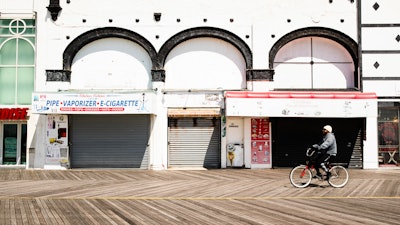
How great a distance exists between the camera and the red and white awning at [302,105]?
19.7m

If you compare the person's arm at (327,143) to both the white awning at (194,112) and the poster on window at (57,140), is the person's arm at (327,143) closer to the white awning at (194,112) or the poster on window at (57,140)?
the white awning at (194,112)

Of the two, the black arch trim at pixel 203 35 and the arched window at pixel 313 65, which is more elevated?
the black arch trim at pixel 203 35

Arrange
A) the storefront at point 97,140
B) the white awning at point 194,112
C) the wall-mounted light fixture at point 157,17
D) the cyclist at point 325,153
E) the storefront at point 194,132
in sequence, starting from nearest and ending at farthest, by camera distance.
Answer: the cyclist at point 325,153, the white awning at point 194,112, the storefront at point 97,140, the storefront at point 194,132, the wall-mounted light fixture at point 157,17

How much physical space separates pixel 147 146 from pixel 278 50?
7.56 m

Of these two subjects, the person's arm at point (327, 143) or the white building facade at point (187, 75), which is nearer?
the person's arm at point (327, 143)

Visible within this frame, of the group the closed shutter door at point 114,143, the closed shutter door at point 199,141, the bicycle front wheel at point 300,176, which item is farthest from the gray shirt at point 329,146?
the closed shutter door at point 114,143

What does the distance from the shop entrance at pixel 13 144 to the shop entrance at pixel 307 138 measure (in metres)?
11.8

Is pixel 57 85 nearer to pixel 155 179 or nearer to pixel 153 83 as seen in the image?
pixel 153 83

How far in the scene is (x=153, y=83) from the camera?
20875 millimetres

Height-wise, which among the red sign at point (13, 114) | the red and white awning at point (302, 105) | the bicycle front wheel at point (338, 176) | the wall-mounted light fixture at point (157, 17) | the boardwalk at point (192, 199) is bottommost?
the boardwalk at point (192, 199)

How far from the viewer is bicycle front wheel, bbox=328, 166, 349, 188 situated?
45.8 ft

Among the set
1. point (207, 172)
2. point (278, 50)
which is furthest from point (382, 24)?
point (207, 172)

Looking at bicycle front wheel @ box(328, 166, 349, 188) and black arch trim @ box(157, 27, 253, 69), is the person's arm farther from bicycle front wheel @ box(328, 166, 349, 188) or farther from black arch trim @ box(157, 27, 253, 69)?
black arch trim @ box(157, 27, 253, 69)

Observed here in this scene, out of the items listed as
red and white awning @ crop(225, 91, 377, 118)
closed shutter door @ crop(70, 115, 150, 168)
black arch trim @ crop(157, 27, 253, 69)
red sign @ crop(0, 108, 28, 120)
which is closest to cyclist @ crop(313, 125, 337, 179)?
red and white awning @ crop(225, 91, 377, 118)
